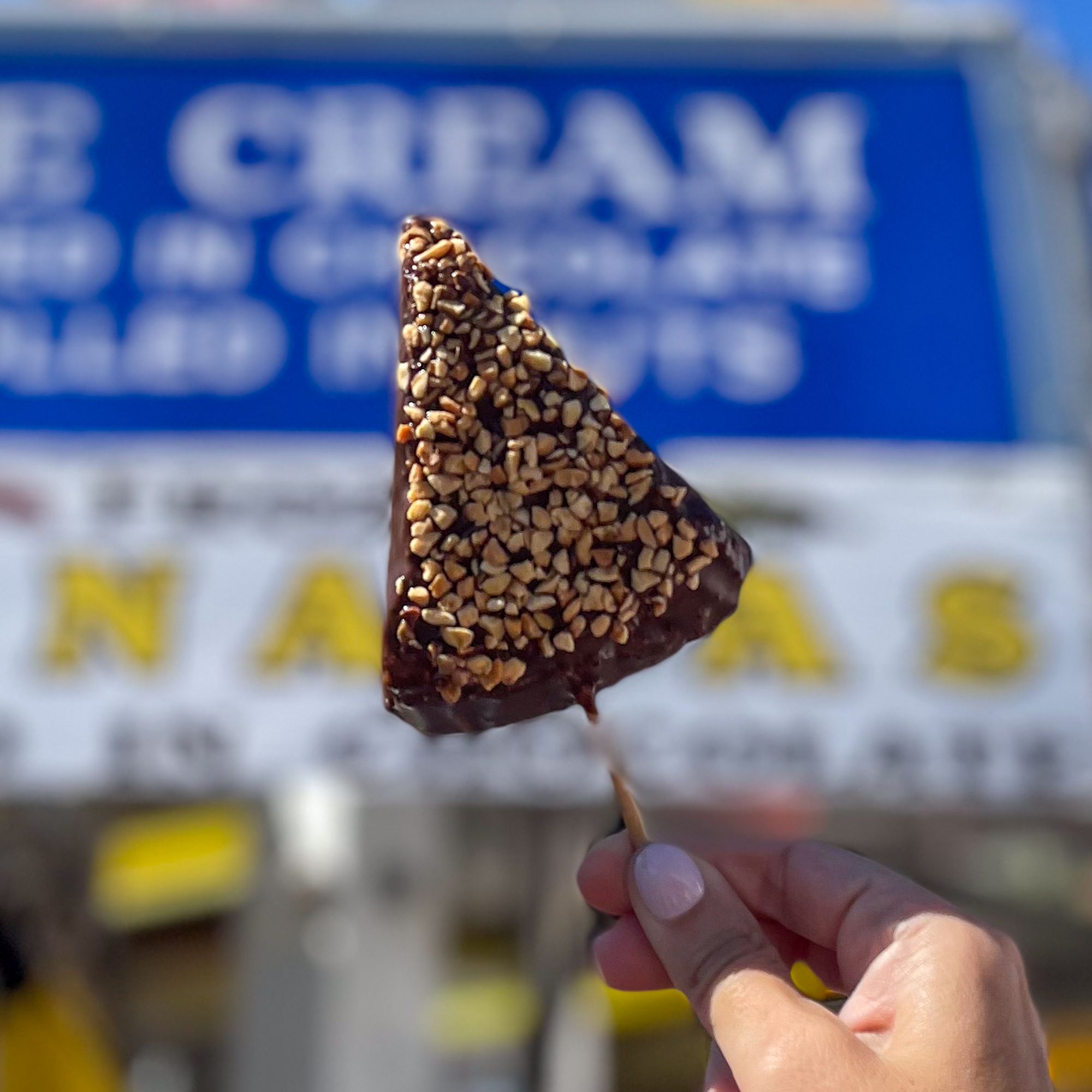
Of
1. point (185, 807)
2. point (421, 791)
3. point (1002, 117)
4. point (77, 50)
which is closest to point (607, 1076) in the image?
point (185, 807)

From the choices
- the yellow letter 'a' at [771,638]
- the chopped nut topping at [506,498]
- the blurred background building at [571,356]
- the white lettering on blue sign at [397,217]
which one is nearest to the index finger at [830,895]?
the chopped nut topping at [506,498]

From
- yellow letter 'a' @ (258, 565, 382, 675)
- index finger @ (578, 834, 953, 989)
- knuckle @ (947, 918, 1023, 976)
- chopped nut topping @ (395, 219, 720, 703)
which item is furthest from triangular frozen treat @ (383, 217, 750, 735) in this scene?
yellow letter 'a' @ (258, 565, 382, 675)

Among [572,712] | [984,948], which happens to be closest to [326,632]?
[572,712]

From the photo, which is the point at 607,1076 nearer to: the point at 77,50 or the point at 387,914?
the point at 387,914

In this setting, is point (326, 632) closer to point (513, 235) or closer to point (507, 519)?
point (513, 235)

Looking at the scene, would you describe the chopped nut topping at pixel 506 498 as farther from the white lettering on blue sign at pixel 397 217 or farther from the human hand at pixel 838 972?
the white lettering on blue sign at pixel 397 217

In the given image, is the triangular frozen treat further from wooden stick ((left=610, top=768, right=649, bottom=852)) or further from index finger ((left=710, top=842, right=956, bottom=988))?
index finger ((left=710, top=842, right=956, bottom=988))
